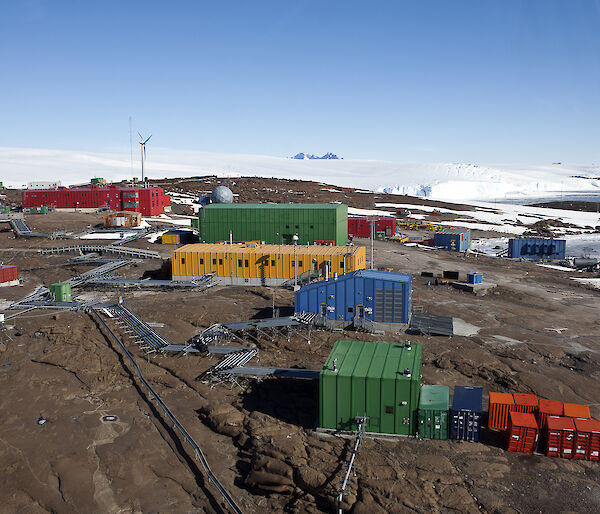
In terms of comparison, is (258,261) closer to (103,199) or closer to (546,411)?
(546,411)

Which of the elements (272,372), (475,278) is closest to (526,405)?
(272,372)

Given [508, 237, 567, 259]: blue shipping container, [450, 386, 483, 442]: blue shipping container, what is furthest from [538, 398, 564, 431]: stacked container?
[508, 237, 567, 259]: blue shipping container

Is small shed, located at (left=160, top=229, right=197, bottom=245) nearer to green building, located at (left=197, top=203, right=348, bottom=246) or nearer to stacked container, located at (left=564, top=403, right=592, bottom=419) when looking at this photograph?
green building, located at (left=197, top=203, right=348, bottom=246)

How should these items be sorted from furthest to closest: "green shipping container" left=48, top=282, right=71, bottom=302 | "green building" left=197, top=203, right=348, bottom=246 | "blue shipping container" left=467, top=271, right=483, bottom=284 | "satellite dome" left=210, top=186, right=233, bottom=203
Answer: "satellite dome" left=210, top=186, right=233, bottom=203
"green building" left=197, top=203, right=348, bottom=246
"blue shipping container" left=467, top=271, right=483, bottom=284
"green shipping container" left=48, top=282, right=71, bottom=302

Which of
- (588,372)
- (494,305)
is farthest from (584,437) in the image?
(494,305)

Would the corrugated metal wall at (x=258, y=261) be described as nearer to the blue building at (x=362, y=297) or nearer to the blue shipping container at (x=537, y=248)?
the blue building at (x=362, y=297)

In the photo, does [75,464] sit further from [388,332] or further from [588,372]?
[588,372]
